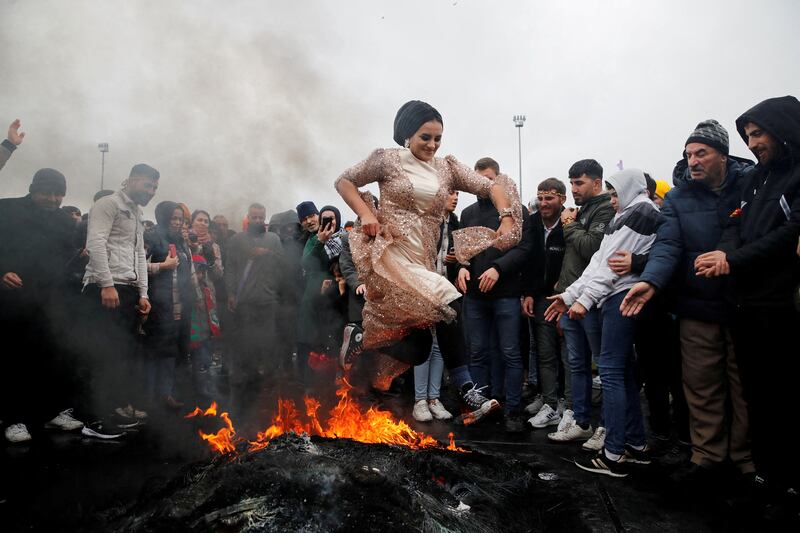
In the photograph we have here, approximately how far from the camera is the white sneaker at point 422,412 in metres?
5.25

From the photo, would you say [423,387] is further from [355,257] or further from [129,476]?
[129,476]

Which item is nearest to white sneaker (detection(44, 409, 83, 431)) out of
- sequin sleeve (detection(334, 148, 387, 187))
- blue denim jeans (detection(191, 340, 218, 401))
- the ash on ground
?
blue denim jeans (detection(191, 340, 218, 401))

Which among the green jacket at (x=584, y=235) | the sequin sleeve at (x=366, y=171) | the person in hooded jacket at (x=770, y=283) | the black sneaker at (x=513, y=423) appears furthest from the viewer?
the black sneaker at (x=513, y=423)

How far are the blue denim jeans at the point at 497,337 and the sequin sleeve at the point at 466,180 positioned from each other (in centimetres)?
184

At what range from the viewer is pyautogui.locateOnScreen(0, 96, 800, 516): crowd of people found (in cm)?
330

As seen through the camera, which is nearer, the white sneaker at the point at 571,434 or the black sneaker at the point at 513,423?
the white sneaker at the point at 571,434

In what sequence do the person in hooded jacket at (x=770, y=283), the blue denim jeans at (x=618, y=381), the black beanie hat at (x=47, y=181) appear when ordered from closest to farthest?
the person in hooded jacket at (x=770, y=283)
the blue denim jeans at (x=618, y=381)
the black beanie hat at (x=47, y=181)

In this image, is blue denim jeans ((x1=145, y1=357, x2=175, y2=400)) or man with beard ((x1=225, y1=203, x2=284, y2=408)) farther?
man with beard ((x1=225, y1=203, x2=284, y2=408))

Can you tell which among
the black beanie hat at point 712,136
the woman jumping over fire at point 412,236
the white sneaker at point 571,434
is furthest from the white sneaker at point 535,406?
the black beanie hat at point 712,136

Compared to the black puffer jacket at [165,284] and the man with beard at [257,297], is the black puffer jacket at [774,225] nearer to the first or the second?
the man with beard at [257,297]

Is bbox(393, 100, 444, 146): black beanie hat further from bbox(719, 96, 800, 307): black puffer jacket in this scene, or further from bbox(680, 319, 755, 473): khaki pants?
bbox(680, 319, 755, 473): khaki pants

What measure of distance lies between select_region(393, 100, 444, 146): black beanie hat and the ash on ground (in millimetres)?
2197

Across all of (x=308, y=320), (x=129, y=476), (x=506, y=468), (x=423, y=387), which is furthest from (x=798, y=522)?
(x=308, y=320)

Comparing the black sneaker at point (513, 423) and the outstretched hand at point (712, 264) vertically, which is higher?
the outstretched hand at point (712, 264)
